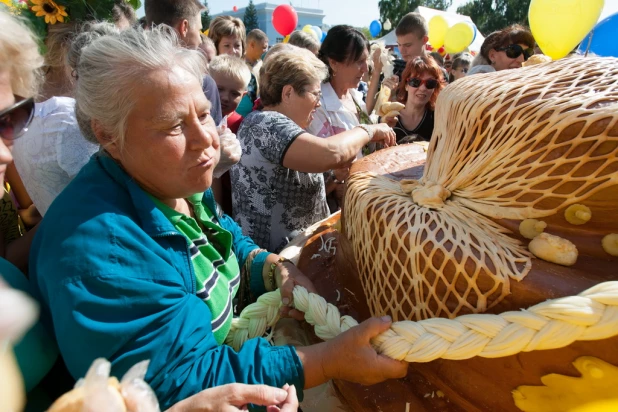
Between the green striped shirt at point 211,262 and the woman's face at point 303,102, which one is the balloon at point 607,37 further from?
the green striped shirt at point 211,262

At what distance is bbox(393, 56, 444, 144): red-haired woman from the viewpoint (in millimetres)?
3094

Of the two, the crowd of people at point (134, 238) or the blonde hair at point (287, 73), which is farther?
the blonde hair at point (287, 73)

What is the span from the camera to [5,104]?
0.89 m

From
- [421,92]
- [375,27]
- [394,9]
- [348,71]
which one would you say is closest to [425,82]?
[421,92]

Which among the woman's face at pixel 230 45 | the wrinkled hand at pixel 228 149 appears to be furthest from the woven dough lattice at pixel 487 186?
the woman's face at pixel 230 45

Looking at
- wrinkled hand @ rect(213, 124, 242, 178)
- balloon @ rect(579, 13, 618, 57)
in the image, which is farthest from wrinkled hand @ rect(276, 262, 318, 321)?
balloon @ rect(579, 13, 618, 57)

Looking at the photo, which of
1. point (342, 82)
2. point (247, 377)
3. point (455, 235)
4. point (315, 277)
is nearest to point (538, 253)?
point (455, 235)

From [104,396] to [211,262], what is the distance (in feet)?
2.06

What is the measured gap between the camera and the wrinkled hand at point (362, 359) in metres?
0.94

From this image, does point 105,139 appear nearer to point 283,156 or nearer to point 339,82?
point 283,156

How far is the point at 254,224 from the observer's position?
7.04ft

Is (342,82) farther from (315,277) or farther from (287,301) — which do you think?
(287,301)

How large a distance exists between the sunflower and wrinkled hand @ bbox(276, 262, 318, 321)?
1214 millimetres

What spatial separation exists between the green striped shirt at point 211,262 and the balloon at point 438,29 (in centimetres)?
830
